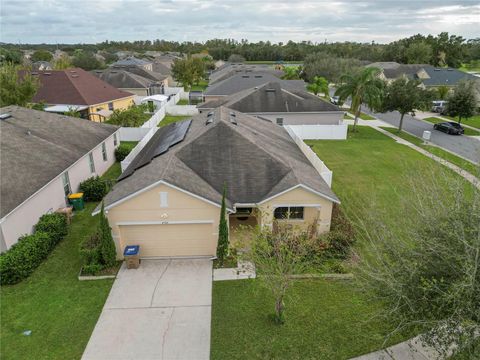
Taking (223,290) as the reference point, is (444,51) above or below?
above

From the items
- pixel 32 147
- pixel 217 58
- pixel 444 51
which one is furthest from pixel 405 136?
pixel 217 58

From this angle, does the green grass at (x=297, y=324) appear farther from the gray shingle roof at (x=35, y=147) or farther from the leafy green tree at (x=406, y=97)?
the leafy green tree at (x=406, y=97)

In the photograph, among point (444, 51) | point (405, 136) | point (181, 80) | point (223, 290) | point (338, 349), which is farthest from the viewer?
point (444, 51)

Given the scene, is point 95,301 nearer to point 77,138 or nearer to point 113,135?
point 77,138

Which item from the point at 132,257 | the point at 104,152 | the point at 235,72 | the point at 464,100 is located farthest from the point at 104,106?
the point at 464,100

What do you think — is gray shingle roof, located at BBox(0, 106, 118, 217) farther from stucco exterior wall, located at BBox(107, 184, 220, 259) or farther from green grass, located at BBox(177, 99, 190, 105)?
green grass, located at BBox(177, 99, 190, 105)

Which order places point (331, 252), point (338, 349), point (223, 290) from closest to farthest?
point (338, 349) < point (223, 290) < point (331, 252)

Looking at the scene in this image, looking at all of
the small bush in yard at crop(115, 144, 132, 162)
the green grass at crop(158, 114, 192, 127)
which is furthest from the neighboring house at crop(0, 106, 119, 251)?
the green grass at crop(158, 114, 192, 127)
